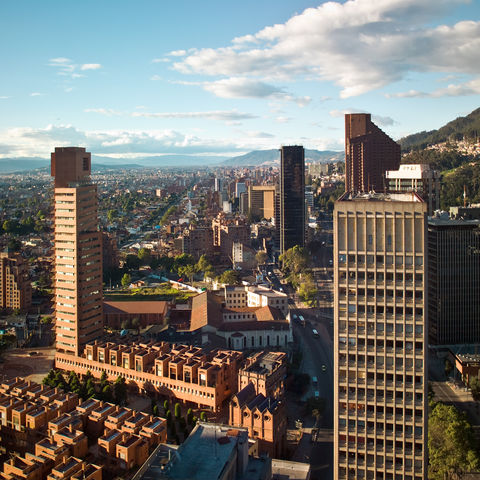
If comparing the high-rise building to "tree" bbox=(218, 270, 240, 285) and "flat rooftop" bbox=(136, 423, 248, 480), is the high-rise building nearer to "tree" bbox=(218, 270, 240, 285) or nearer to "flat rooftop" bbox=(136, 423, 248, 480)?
"tree" bbox=(218, 270, 240, 285)

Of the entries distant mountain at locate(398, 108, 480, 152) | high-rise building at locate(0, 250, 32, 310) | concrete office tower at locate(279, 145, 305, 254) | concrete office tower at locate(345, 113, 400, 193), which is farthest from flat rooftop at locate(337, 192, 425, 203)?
distant mountain at locate(398, 108, 480, 152)

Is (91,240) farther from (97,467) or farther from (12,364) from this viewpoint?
(97,467)

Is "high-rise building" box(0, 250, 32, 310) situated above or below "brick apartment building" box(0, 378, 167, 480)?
above

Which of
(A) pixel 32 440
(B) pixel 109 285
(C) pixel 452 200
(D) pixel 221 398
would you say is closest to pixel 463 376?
(D) pixel 221 398

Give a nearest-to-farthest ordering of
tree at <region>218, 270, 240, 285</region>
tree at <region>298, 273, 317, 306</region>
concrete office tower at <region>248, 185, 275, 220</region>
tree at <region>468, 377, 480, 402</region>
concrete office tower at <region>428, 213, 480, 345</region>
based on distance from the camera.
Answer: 1. tree at <region>468, 377, 480, 402</region>
2. concrete office tower at <region>428, 213, 480, 345</region>
3. tree at <region>298, 273, 317, 306</region>
4. tree at <region>218, 270, 240, 285</region>
5. concrete office tower at <region>248, 185, 275, 220</region>

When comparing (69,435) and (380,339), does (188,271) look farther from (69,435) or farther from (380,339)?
(380,339)

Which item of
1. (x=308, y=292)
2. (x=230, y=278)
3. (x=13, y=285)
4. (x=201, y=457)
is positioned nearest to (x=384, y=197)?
(x=201, y=457)

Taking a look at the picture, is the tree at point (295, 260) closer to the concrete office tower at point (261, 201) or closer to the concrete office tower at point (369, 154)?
the concrete office tower at point (369, 154)

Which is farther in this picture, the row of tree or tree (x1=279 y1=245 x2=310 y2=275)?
tree (x1=279 y1=245 x2=310 y2=275)
